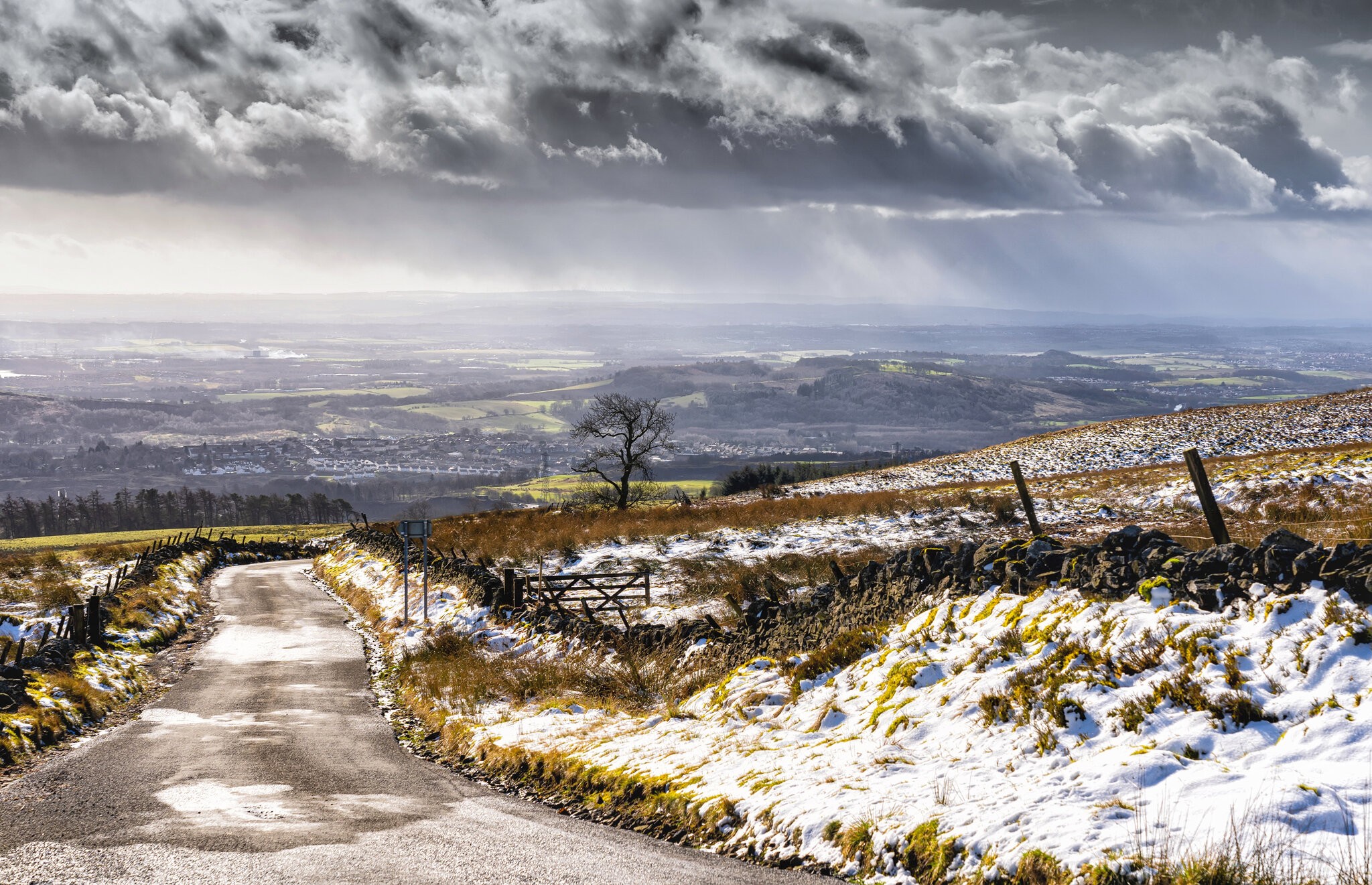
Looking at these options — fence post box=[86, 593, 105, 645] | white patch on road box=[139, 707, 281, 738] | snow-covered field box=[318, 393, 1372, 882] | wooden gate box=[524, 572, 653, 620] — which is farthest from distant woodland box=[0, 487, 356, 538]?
snow-covered field box=[318, 393, 1372, 882]

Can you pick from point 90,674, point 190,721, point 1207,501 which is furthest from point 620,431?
point 1207,501

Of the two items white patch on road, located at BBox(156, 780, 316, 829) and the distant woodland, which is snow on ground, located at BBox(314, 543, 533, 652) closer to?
white patch on road, located at BBox(156, 780, 316, 829)

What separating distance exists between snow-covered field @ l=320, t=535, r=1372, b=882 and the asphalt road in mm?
1274

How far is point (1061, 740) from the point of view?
368 inches

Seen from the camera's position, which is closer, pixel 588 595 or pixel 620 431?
pixel 588 595

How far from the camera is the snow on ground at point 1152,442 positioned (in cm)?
5709

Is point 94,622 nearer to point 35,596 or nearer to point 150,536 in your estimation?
point 35,596

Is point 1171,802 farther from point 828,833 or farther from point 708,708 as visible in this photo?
point 708,708

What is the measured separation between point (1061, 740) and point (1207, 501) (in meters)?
4.52

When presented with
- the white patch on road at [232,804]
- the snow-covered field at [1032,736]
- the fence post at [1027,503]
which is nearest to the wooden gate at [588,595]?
the snow-covered field at [1032,736]

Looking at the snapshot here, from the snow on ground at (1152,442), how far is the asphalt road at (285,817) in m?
42.1

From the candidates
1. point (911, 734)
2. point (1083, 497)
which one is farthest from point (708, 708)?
point (1083, 497)

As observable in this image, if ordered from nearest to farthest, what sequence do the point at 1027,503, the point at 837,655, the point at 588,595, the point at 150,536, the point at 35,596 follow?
the point at 837,655, the point at 1027,503, the point at 588,595, the point at 35,596, the point at 150,536

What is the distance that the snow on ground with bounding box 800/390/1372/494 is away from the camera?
57.1m
